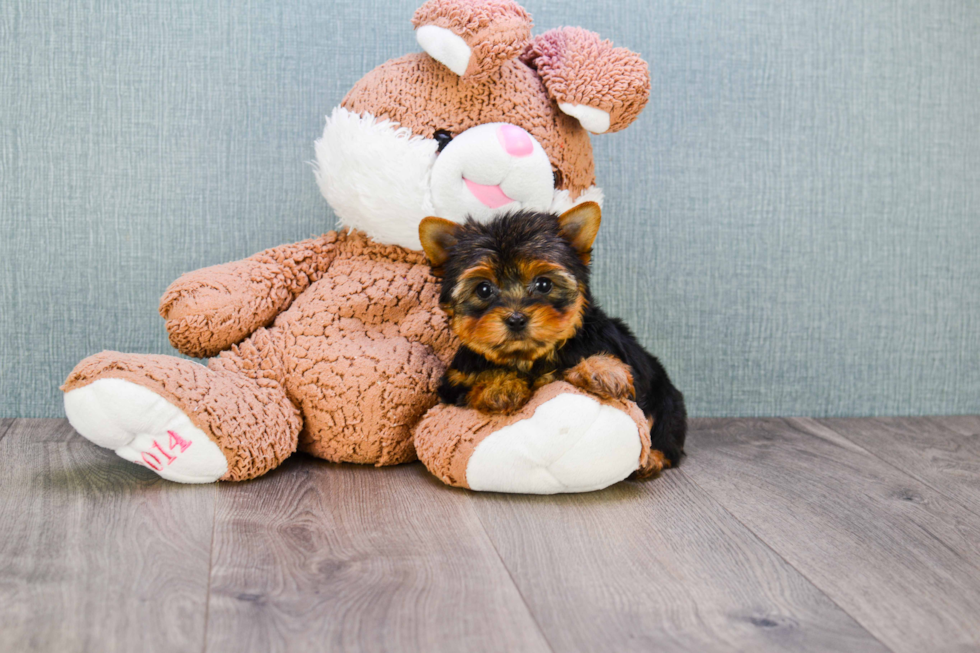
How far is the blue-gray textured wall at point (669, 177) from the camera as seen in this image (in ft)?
6.75

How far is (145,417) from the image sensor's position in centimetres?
148

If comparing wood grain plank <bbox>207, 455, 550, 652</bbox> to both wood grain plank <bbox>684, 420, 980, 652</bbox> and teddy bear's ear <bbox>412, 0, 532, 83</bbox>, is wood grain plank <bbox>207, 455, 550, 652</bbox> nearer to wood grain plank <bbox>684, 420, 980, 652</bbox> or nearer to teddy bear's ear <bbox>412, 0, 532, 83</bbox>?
wood grain plank <bbox>684, 420, 980, 652</bbox>

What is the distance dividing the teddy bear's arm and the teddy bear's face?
0.17m

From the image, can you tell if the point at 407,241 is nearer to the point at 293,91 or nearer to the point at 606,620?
the point at 293,91

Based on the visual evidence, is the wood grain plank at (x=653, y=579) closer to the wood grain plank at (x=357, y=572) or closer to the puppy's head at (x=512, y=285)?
the wood grain plank at (x=357, y=572)

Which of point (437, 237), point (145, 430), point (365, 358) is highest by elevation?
point (437, 237)

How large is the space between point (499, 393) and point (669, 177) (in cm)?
99

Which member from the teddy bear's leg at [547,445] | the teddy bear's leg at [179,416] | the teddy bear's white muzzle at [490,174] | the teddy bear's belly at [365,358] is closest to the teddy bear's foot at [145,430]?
the teddy bear's leg at [179,416]

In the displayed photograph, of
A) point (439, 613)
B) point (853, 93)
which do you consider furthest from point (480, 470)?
point (853, 93)

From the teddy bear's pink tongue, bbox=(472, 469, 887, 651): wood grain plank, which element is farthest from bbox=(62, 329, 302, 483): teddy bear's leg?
the teddy bear's pink tongue

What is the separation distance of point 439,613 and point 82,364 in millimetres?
834

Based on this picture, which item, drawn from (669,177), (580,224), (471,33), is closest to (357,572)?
(580,224)

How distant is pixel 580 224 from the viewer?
1.57 metres

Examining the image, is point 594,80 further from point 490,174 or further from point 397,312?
point 397,312
